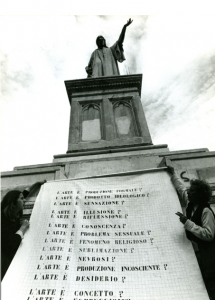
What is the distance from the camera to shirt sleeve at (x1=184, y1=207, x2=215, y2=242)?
125 inches

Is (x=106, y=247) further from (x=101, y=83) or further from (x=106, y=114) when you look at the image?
(x=101, y=83)

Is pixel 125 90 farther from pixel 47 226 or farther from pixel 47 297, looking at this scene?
pixel 47 297

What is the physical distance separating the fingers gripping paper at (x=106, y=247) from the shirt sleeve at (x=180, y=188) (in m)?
0.10

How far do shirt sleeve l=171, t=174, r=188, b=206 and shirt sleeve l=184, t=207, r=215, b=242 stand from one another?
49 centimetres

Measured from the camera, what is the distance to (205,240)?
3.22m

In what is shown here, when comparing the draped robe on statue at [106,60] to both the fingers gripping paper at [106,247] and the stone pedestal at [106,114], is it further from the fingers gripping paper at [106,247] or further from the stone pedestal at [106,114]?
the fingers gripping paper at [106,247]

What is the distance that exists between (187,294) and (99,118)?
5.15m

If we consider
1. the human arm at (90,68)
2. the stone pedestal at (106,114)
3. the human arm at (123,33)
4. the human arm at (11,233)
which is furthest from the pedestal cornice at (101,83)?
the human arm at (11,233)

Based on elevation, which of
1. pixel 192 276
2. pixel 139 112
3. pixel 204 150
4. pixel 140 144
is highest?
pixel 139 112

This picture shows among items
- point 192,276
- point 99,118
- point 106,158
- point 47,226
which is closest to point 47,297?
point 47,226

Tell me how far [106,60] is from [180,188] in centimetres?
692

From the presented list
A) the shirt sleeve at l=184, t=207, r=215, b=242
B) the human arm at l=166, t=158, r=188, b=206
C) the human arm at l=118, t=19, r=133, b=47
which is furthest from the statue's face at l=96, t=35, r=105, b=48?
the shirt sleeve at l=184, t=207, r=215, b=242

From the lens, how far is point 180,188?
13.0 ft

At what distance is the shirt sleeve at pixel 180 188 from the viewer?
153 inches
